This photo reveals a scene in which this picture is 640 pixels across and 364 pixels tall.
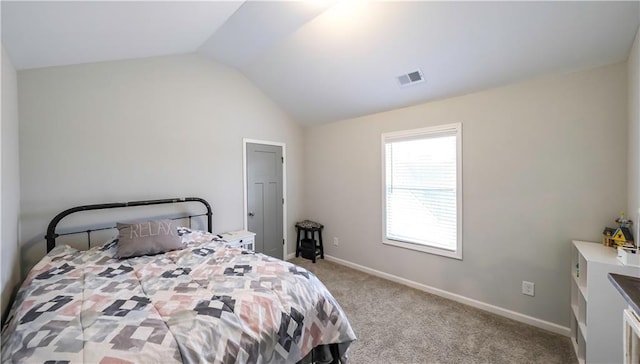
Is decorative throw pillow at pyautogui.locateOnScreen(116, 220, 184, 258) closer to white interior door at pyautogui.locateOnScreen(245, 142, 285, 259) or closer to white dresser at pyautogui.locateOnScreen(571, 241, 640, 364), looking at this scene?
white interior door at pyautogui.locateOnScreen(245, 142, 285, 259)

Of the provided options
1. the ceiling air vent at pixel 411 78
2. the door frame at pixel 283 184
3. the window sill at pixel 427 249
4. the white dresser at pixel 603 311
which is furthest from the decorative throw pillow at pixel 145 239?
the white dresser at pixel 603 311

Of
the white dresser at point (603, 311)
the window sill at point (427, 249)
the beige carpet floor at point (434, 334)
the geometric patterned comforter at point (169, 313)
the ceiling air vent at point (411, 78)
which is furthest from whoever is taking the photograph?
the window sill at point (427, 249)

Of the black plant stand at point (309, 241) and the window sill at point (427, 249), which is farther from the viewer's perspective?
the black plant stand at point (309, 241)

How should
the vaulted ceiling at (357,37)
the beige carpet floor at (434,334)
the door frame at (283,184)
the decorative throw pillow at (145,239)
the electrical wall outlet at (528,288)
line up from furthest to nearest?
the door frame at (283,184)
the electrical wall outlet at (528,288)
the decorative throw pillow at (145,239)
the beige carpet floor at (434,334)
the vaulted ceiling at (357,37)

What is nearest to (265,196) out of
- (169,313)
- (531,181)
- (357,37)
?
(357,37)

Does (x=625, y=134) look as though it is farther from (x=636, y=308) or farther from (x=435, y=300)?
(x=435, y=300)

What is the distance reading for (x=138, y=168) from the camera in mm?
2764

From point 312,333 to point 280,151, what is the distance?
3.07m

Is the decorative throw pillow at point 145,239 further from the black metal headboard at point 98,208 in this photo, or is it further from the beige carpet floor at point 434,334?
the beige carpet floor at point 434,334

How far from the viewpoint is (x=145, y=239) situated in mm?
2281

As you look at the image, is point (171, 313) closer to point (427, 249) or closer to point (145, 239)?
point (145, 239)

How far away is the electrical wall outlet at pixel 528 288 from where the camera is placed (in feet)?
7.79

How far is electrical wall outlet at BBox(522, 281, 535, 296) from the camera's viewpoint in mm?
2375

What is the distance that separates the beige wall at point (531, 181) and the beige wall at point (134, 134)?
233 cm
